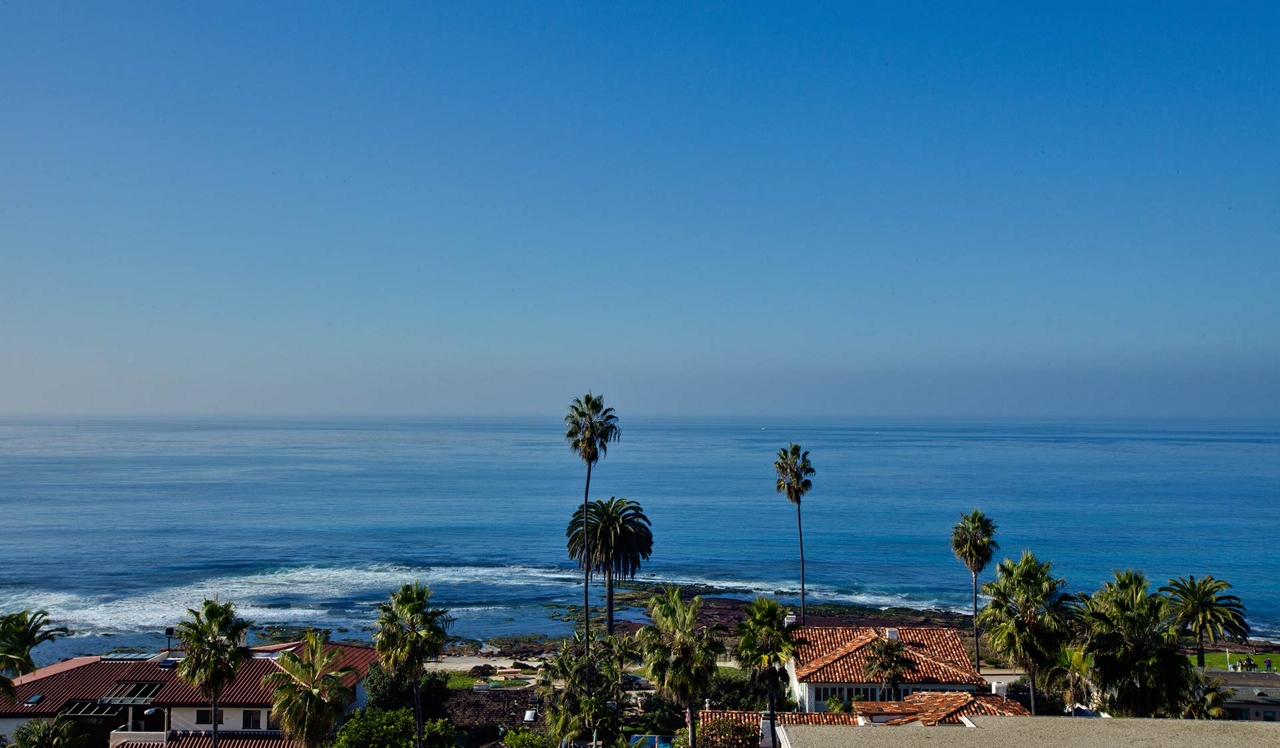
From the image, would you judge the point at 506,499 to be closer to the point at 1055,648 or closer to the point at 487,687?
the point at 487,687

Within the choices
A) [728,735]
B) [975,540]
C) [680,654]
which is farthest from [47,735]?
[975,540]

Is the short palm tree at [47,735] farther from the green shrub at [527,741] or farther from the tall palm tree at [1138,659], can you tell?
the tall palm tree at [1138,659]

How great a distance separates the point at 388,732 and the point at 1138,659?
27.7 metres

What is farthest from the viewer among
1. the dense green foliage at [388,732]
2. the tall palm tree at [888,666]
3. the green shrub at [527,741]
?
the tall palm tree at [888,666]

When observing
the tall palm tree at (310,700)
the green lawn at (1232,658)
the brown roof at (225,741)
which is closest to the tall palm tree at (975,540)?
the green lawn at (1232,658)

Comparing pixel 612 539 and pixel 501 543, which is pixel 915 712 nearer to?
pixel 612 539

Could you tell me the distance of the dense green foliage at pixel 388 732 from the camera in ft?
117

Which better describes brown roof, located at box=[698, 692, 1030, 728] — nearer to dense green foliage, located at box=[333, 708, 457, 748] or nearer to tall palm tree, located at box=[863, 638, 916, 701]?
tall palm tree, located at box=[863, 638, 916, 701]

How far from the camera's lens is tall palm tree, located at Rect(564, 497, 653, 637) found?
2160 inches

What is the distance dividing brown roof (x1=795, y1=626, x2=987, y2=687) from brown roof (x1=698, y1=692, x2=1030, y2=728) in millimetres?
2790

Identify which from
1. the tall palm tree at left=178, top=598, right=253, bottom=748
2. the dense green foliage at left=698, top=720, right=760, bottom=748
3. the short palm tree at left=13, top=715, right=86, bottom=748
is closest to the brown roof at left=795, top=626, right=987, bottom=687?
the dense green foliage at left=698, top=720, right=760, bottom=748

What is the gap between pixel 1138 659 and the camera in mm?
27484

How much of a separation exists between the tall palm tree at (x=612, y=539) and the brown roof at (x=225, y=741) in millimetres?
21532

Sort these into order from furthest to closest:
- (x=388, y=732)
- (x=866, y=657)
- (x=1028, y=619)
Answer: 1. (x=866, y=657)
2. (x=388, y=732)
3. (x=1028, y=619)
